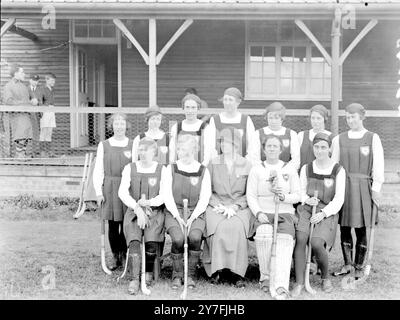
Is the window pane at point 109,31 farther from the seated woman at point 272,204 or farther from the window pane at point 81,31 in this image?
the seated woman at point 272,204

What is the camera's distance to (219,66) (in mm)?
11648

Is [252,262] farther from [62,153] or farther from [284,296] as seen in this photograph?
[62,153]

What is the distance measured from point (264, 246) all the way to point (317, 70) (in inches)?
285

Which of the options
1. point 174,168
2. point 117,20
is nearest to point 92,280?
point 174,168

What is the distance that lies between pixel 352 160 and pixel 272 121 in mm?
923

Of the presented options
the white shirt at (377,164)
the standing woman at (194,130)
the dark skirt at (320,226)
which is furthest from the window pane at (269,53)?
the dark skirt at (320,226)

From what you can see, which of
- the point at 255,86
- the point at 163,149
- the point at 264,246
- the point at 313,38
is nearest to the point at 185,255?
the point at 264,246

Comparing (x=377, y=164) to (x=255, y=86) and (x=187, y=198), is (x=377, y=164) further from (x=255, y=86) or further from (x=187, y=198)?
(x=255, y=86)

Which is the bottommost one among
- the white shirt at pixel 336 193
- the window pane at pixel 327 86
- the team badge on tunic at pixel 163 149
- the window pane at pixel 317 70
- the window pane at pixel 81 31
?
the white shirt at pixel 336 193

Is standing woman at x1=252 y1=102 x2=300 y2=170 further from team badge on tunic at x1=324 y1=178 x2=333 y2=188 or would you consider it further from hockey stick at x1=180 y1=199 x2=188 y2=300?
hockey stick at x1=180 y1=199 x2=188 y2=300

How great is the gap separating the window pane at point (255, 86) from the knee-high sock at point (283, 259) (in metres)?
6.90

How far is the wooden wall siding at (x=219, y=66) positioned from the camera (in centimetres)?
1128

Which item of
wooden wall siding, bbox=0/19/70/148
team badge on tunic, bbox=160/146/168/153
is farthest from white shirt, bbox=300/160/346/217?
wooden wall siding, bbox=0/19/70/148

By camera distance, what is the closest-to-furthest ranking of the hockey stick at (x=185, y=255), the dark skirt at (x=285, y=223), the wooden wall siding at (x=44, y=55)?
1. the hockey stick at (x=185, y=255)
2. the dark skirt at (x=285, y=223)
3. the wooden wall siding at (x=44, y=55)
